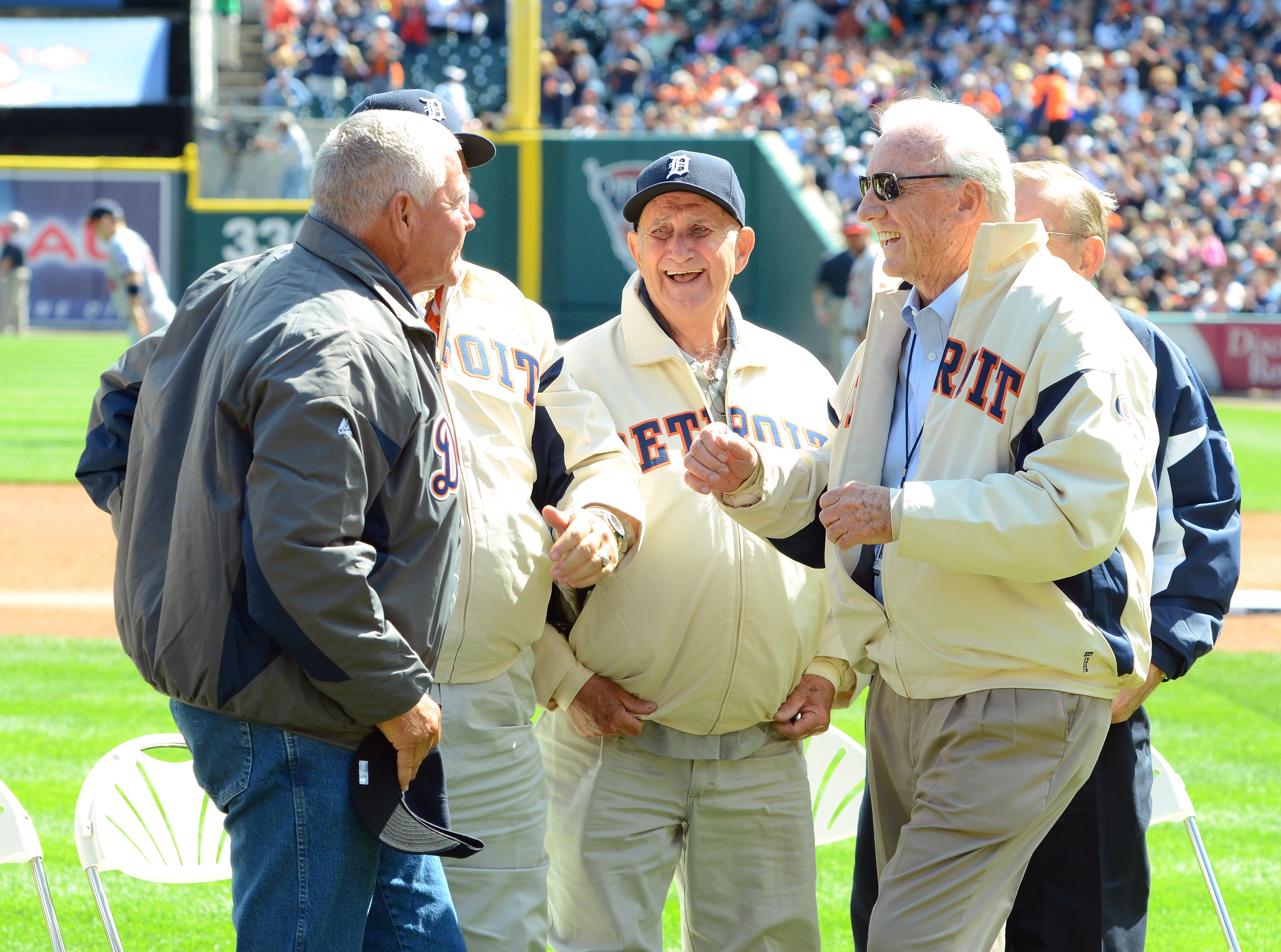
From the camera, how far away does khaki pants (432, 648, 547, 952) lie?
9.48 ft

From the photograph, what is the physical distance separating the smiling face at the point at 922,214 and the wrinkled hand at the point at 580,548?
0.78 metres

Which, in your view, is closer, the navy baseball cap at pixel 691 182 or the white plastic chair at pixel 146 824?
the white plastic chair at pixel 146 824

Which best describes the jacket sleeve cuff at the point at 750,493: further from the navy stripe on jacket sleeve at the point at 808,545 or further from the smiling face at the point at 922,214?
the smiling face at the point at 922,214

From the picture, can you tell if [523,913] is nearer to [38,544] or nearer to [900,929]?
[900,929]

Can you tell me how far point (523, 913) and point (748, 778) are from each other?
590 mm

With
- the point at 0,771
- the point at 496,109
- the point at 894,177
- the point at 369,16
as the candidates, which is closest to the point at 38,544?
the point at 0,771

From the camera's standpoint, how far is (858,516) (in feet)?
8.08

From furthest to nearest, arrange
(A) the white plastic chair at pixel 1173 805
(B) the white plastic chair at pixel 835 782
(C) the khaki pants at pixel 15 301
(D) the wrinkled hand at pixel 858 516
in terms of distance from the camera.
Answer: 1. (C) the khaki pants at pixel 15 301
2. (B) the white plastic chair at pixel 835 782
3. (A) the white plastic chair at pixel 1173 805
4. (D) the wrinkled hand at pixel 858 516

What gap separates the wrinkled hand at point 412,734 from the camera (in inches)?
90.0

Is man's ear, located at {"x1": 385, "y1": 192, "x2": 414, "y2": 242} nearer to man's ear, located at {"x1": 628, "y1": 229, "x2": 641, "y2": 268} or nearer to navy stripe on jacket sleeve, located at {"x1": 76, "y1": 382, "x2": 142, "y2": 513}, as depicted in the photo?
navy stripe on jacket sleeve, located at {"x1": 76, "y1": 382, "x2": 142, "y2": 513}

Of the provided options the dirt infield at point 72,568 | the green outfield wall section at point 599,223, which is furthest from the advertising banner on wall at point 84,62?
the dirt infield at point 72,568

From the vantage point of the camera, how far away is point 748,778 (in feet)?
10.4

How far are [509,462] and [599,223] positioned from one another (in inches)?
707

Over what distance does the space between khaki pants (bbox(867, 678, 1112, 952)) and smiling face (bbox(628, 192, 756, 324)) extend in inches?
44.3
